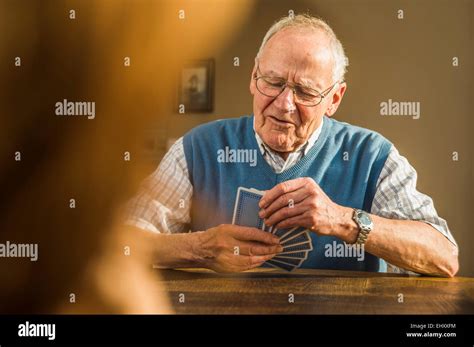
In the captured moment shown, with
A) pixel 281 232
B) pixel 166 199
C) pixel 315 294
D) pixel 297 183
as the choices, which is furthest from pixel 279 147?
pixel 315 294

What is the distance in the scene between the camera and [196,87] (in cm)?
212

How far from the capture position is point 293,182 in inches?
75.7

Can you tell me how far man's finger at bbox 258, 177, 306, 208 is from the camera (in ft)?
6.19

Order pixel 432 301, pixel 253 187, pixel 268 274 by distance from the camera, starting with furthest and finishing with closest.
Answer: pixel 253 187 → pixel 268 274 → pixel 432 301

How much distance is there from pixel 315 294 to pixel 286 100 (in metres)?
0.64

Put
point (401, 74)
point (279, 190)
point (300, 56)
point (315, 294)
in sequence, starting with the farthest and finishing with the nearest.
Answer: point (401, 74) < point (300, 56) < point (279, 190) < point (315, 294)

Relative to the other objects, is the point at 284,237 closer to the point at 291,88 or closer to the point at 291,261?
the point at 291,261

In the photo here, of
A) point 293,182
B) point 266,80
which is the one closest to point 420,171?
point 293,182

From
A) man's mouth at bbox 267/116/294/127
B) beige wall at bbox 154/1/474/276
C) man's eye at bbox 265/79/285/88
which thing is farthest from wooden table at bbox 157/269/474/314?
man's eye at bbox 265/79/285/88

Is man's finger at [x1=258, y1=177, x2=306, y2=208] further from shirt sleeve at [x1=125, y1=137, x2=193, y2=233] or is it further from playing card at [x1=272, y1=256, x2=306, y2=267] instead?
shirt sleeve at [x1=125, y1=137, x2=193, y2=233]

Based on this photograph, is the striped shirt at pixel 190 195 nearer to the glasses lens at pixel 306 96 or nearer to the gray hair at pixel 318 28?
the glasses lens at pixel 306 96

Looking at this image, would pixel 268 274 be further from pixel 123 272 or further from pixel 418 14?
pixel 418 14

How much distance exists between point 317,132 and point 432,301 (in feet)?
2.20

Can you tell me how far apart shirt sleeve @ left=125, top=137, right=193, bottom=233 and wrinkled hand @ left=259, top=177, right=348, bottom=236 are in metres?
0.29
